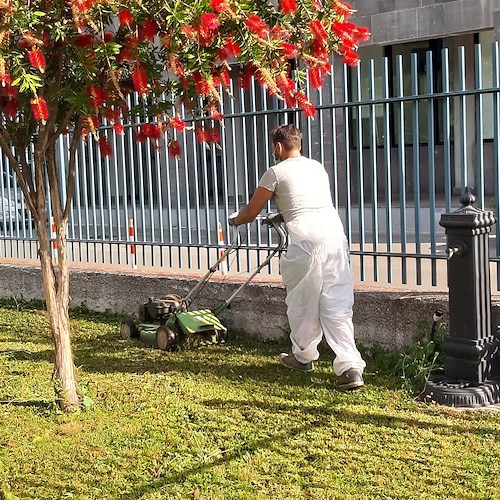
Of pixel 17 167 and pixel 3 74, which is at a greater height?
pixel 3 74

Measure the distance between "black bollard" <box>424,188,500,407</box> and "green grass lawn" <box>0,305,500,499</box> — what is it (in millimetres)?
327

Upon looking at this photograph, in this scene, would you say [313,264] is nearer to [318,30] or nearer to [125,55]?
[318,30]

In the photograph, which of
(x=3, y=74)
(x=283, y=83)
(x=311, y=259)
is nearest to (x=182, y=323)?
(x=311, y=259)

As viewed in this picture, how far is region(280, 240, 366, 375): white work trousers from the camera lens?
6.14 meters

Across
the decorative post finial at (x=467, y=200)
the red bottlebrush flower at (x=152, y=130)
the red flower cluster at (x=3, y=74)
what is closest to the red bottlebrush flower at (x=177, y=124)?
the red bottlebrush flower at (x=152, y=130)

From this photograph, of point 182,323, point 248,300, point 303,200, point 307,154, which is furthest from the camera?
point 248,300

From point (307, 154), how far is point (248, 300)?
151cm

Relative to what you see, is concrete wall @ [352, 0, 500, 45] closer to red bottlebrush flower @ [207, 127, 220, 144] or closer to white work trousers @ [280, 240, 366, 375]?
white work trousers @ [280, 240, 366, 375]

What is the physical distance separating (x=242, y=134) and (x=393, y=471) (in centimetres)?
434

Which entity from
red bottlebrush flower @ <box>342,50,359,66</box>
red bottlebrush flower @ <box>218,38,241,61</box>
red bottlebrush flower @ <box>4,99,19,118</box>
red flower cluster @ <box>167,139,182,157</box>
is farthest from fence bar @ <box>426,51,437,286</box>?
red bottlebrush flower @ <box>4,99,19,118</box>

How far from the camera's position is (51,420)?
5633 mm

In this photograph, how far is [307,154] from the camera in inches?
312

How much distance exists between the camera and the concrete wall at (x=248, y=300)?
683 centimetres

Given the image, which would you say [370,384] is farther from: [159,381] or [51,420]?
[51,420]
